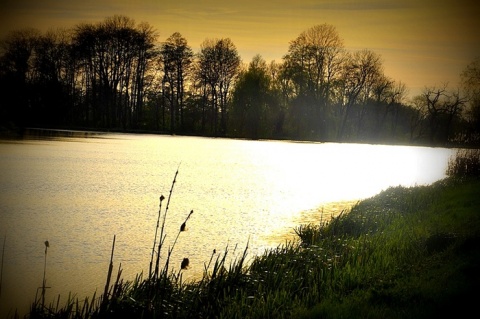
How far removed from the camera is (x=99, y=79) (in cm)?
6856

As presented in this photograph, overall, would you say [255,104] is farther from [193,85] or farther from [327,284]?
[327,284]

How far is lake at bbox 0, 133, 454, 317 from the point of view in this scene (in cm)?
911

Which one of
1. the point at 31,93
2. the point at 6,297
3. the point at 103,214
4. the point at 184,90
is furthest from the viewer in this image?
the point at 184,90

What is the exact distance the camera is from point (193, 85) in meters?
69.8

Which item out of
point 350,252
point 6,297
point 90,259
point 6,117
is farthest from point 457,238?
point 6,117

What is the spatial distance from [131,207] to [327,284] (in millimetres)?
9907

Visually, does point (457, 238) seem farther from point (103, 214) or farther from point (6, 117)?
point (6, 117)

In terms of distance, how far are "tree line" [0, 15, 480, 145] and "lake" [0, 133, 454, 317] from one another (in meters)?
33.4

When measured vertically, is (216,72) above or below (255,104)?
above

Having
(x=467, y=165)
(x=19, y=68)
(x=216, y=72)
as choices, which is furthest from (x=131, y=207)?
(x=216, y=72)

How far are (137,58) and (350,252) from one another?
61.7 m

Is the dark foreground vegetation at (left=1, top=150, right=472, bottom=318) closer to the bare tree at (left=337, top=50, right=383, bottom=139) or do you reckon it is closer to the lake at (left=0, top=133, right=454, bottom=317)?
the lake at (left=0, top=133, right=454, bottom=317)

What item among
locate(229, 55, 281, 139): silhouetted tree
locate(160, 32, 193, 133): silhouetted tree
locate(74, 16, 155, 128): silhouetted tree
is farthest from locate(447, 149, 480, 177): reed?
locate(74, 16, 155, 128): silhouetted tree

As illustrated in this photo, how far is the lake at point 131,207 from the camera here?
9.11 m
